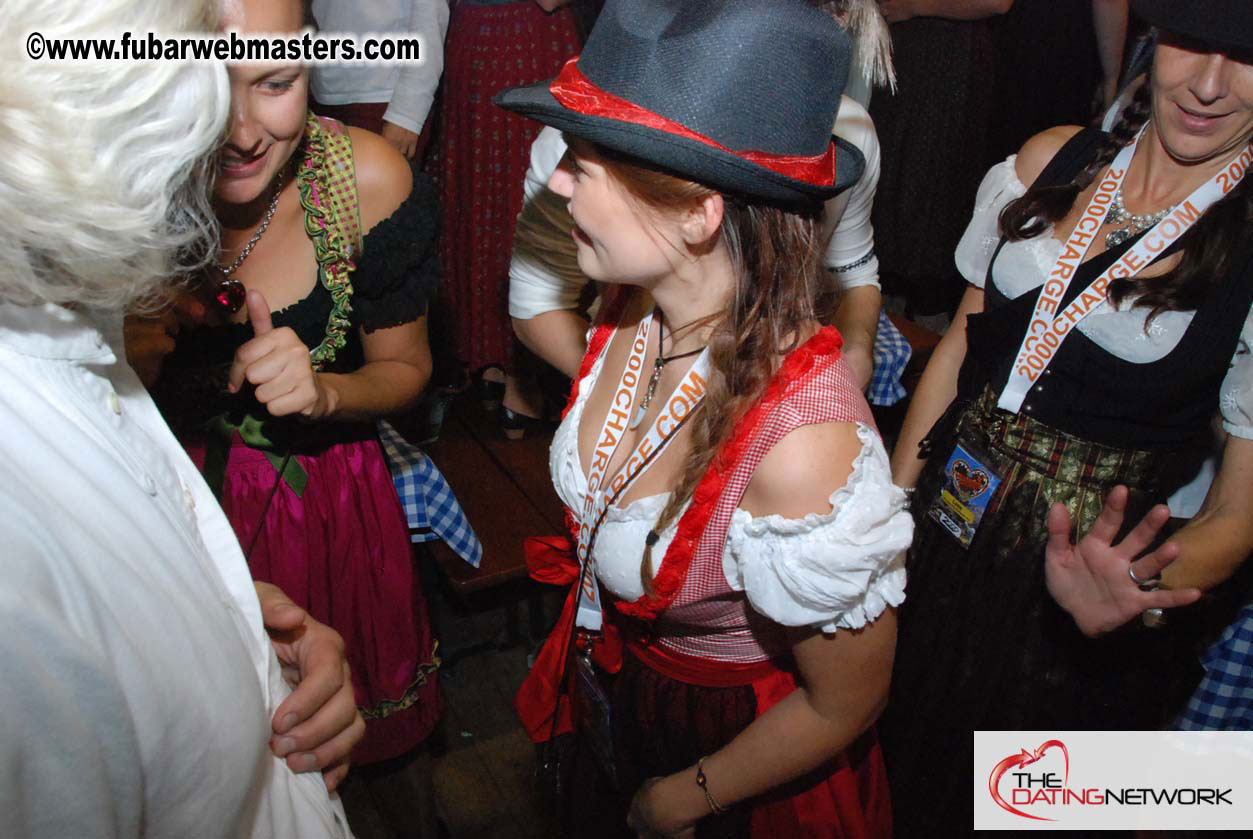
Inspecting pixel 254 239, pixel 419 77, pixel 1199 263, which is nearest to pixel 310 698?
pixel 254 239

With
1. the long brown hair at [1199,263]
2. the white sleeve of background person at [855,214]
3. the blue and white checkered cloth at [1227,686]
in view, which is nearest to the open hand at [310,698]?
the white sleeve of background person at [855,214]

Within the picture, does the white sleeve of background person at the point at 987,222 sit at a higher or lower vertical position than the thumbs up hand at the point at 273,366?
higher

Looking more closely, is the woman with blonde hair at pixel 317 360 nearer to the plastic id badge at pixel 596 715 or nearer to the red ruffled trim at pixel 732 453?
the plastic id badge at pixel 596 715

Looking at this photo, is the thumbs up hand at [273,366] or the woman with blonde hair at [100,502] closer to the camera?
the woman with blonde hair at [100,502]

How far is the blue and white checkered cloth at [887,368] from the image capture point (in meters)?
2.76

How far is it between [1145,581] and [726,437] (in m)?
0.88

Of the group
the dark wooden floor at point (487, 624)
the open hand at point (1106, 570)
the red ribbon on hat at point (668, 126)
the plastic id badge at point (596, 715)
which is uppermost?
the red ribbon on hat at point (668, 126)

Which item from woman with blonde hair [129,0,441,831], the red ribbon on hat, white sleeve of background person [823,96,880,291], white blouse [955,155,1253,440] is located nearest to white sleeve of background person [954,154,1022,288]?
white blouse [955,155,1253,440]

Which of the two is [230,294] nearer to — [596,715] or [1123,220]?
[596,715]

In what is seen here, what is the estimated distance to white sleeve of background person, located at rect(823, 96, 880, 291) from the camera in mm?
2000

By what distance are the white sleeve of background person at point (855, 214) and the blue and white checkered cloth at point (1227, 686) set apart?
1.18 m

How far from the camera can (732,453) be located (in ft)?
4.15

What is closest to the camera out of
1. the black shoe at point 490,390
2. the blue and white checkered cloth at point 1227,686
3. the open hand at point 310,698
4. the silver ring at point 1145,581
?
the open hand at point 310,698

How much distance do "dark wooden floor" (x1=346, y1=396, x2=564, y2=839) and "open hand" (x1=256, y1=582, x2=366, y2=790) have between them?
1.31 meters
